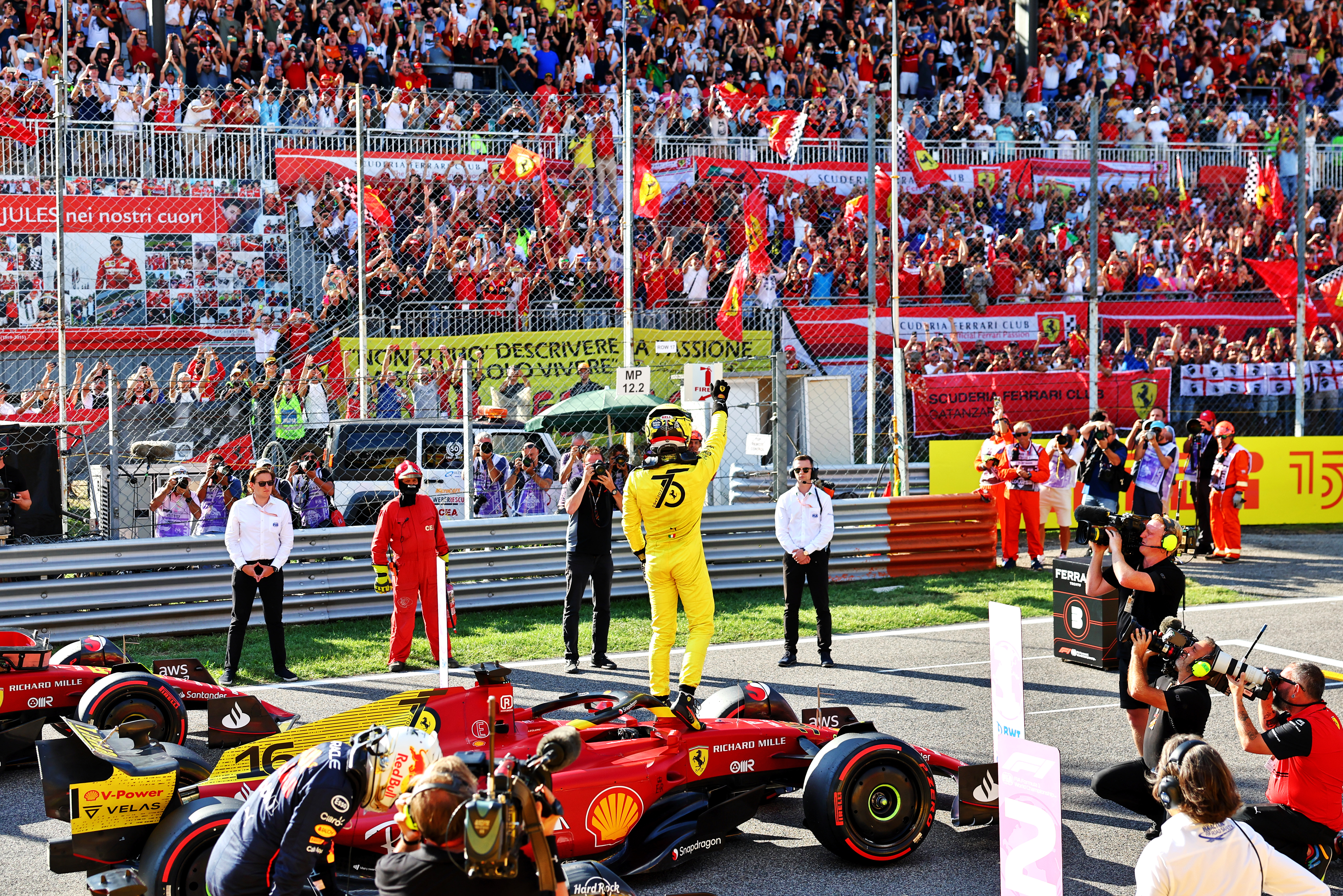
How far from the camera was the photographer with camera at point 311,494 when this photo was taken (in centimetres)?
1283

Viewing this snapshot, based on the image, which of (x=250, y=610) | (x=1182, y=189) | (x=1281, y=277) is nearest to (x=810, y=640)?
(x=250, y=610)

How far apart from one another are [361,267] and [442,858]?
1158cm

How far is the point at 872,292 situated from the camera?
15.7 metres

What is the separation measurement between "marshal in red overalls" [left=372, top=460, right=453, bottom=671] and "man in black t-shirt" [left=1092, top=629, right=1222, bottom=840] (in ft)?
18.3

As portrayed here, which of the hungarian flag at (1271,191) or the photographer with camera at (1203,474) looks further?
the hungarian flag at (1271,191)

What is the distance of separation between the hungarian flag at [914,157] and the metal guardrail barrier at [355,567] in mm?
5309

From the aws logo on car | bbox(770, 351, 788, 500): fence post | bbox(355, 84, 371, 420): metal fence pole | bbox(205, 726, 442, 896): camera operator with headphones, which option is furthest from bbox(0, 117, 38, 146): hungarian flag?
bbox(205, 726, 442, 896): camera operator with headphones

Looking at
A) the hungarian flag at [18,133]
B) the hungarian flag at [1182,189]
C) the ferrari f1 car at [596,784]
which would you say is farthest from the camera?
the hungarian flag at [1182,189]

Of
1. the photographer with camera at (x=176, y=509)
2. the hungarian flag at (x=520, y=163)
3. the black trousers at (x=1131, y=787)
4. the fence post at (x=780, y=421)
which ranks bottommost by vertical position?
the black trousers at (x=1131, y=787)

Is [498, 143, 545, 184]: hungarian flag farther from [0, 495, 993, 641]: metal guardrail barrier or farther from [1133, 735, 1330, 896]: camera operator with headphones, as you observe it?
[1133, 735, 1330, 896]: camera operator with headphones

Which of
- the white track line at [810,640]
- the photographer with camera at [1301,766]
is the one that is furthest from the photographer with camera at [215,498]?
the photographer with camera at [1301,766]

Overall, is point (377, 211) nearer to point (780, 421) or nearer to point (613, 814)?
point (780, 421)

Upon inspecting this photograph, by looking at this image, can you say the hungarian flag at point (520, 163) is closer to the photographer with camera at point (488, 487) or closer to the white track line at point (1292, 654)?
the photographer with camera at point (488, 487)

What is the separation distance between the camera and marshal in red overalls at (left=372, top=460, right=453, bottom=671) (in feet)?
33.6
